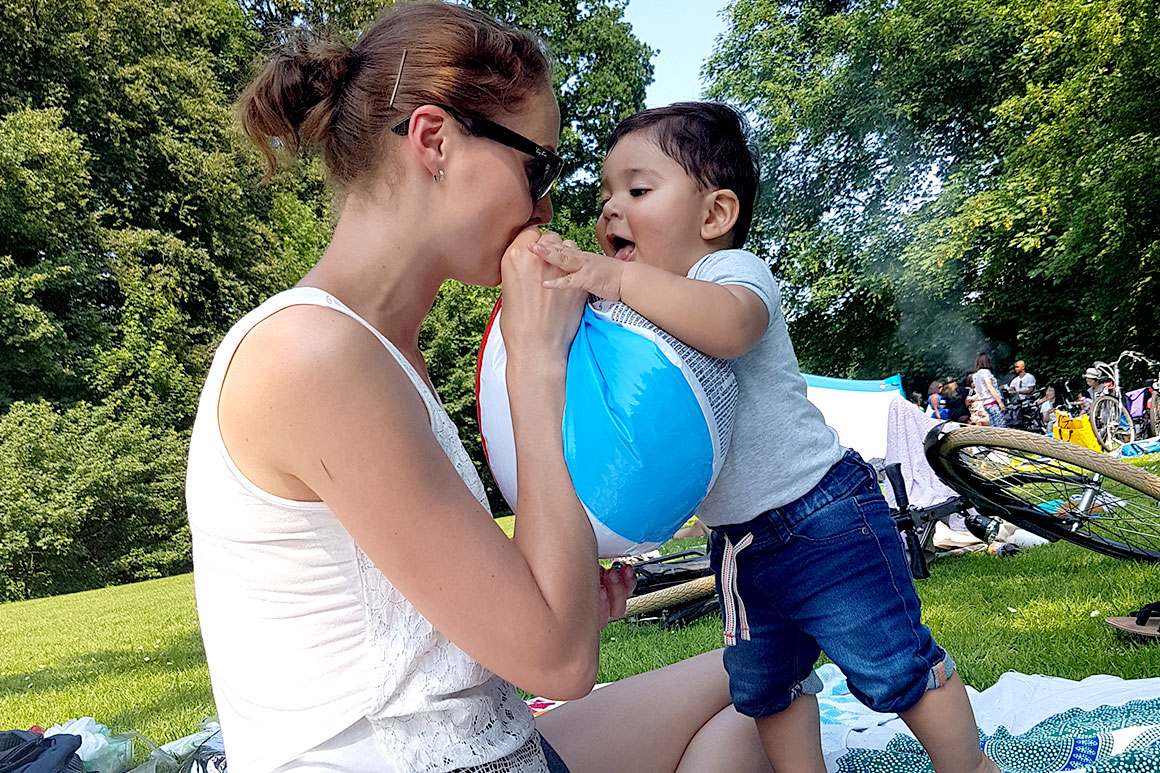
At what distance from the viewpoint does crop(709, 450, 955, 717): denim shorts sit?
6.10 ft

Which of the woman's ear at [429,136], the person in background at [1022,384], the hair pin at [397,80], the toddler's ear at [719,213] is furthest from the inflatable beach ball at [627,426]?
the person in background at [1022,384]

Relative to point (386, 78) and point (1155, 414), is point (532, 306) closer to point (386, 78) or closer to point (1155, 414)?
point (386, 78)

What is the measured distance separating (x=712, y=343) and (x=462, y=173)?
54 centimetres

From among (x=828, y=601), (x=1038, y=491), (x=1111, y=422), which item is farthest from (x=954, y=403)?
(x=828, y=601)

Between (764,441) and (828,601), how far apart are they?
14.3 inches

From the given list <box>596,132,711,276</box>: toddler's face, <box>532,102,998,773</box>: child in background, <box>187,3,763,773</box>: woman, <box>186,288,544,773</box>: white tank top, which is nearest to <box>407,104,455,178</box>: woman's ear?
<box>187,3,763,773</box>: woman

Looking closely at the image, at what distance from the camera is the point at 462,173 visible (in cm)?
142

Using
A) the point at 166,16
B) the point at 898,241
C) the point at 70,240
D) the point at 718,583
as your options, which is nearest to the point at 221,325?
the point at 70,240

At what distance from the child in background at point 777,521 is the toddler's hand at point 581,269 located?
0.22 metres

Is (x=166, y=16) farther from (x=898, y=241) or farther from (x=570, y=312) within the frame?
(x=570, y=312)

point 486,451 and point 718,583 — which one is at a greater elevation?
point 486,451

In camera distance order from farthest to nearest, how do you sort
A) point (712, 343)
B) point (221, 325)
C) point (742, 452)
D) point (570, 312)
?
point (221, 325), point (742, 452), point (712, 343), point (570, 312)

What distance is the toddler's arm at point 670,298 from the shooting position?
5.03 ft

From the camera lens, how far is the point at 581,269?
59.7 inches
